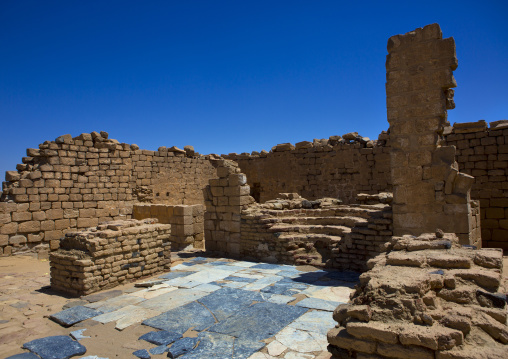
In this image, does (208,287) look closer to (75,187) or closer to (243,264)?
(243,264)

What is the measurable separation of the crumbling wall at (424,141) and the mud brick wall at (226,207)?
4520 mm

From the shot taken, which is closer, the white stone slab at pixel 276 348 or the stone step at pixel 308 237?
the white stone slab at pixel 276 348

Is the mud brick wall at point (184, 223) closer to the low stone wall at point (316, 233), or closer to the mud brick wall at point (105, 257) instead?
the low stone wall at point (316, 233)

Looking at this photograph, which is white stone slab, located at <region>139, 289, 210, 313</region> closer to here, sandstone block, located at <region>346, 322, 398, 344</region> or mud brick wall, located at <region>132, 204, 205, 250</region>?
sandstone block, located at <region>346, 322, 398, 344</region>

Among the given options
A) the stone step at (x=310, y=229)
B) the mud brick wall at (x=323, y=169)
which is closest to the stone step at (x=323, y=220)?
the stone step at (x=310, y=229)

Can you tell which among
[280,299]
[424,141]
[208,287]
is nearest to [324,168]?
[424,141]

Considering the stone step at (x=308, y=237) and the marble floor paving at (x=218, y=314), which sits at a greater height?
the stone step at (x=308, y=237)

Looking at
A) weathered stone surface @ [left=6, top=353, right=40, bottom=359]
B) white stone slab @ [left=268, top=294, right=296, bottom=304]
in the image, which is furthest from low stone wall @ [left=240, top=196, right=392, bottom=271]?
weathered stone surface @ [left=6, top=353, right=40, bottom=359]

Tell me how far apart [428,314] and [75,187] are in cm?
1252

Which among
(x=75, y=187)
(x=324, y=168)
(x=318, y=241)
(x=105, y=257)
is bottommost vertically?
(x=318, y=241)

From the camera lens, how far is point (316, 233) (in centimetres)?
932

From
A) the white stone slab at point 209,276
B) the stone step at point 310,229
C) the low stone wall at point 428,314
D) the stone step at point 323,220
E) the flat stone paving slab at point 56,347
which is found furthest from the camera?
the stone step at point 323,220

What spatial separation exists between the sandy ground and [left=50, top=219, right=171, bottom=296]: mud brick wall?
277 mm

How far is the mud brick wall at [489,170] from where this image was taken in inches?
390
